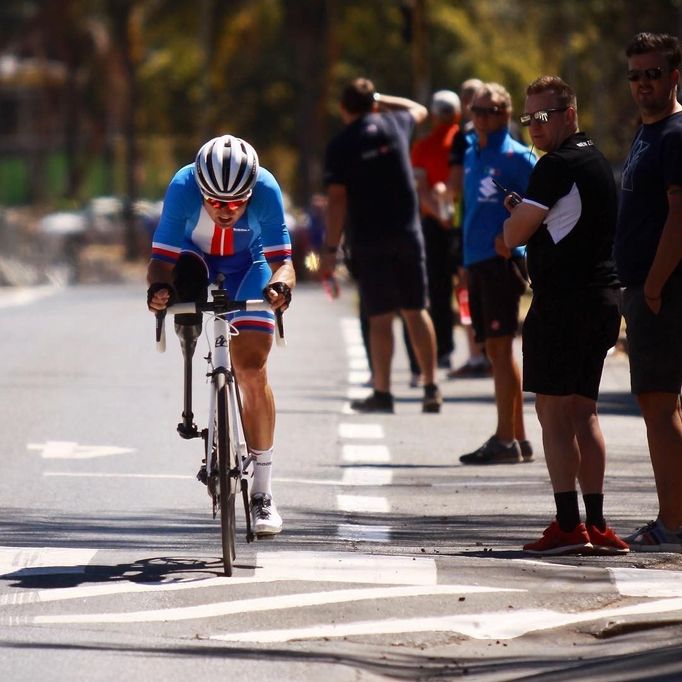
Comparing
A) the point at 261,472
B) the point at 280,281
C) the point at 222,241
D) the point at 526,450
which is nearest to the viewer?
the point at 280,281

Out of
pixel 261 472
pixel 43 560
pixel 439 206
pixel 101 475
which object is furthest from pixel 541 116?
pixel 439 206

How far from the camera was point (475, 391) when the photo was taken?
49.8 feet

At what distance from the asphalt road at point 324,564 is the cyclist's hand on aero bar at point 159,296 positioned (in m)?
1.00

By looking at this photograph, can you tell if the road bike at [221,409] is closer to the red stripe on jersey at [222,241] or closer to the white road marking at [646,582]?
the red stripe on jersey at [222,241]

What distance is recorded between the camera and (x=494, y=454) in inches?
446

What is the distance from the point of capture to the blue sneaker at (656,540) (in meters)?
8.23

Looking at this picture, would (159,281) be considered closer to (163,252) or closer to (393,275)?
(163,252)

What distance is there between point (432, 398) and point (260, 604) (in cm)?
669

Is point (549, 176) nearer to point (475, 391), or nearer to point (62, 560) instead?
point (62, 560)

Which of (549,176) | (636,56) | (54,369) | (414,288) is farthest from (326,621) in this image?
(54,369)

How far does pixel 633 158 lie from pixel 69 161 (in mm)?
81248

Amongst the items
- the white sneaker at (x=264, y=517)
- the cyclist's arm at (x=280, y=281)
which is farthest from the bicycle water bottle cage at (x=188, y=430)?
the cyclist's arm at (x=280, y=281)

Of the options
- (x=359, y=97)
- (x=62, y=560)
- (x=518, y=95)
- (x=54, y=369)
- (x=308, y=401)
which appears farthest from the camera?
(x=518, y=95)

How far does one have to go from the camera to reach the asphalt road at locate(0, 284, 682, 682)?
6.33m
